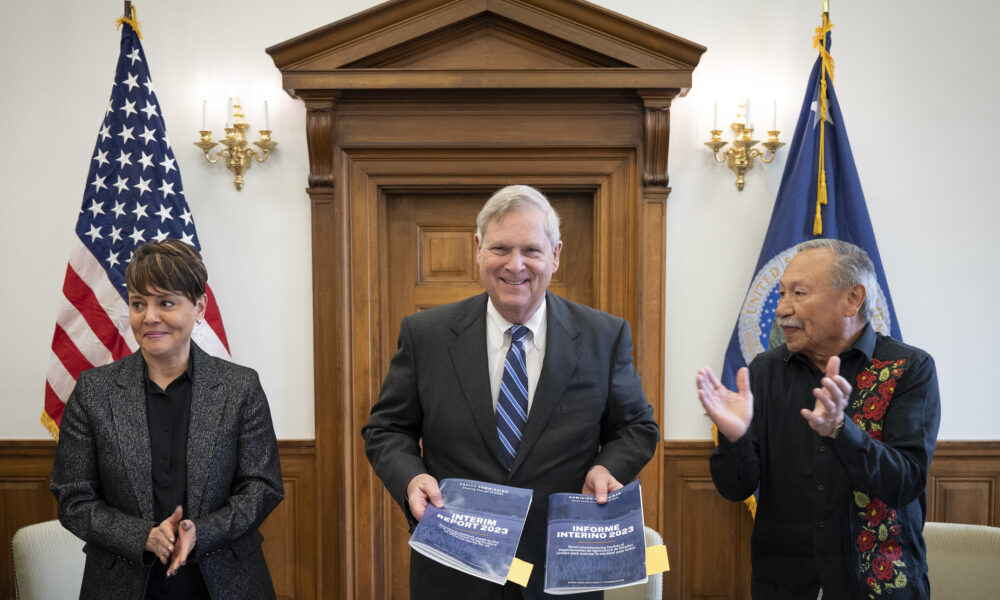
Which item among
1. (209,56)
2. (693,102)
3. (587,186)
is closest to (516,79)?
(587,186)

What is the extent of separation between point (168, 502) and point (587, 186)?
99.2 inches

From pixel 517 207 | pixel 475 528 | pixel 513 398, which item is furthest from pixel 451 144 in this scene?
pixel 475 528

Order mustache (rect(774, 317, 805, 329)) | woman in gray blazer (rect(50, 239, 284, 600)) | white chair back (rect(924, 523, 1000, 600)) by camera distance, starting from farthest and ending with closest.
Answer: white chair back (rect(924, 523, 1000, 600))
mustache (rect(774, 317, 805, 329))
woman in gray blazer (rect(50, 239, 284, 600))

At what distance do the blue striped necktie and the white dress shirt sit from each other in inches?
0.7

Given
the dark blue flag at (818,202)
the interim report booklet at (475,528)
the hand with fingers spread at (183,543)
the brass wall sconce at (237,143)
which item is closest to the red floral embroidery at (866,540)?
the interim report booklet at (475,528)

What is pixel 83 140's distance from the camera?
3914 mm

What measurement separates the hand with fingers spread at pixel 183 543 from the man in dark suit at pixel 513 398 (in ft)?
1.53

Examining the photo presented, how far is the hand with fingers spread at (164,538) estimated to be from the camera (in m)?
1.87

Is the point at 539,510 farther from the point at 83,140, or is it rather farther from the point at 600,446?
the point at 83,140

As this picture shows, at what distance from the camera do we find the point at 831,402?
1754mm

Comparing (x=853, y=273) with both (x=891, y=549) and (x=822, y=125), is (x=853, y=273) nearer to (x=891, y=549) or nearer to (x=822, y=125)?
(x=891, y=549)

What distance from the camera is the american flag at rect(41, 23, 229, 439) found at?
11.6ft

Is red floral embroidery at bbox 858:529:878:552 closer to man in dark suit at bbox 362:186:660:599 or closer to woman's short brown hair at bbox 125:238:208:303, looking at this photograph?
man in dark suit at bbox 362:186:660:599

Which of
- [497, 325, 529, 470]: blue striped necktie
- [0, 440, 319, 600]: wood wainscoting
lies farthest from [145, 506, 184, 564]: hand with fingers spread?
[0, 440, 319, 600]: wood wainscoting
